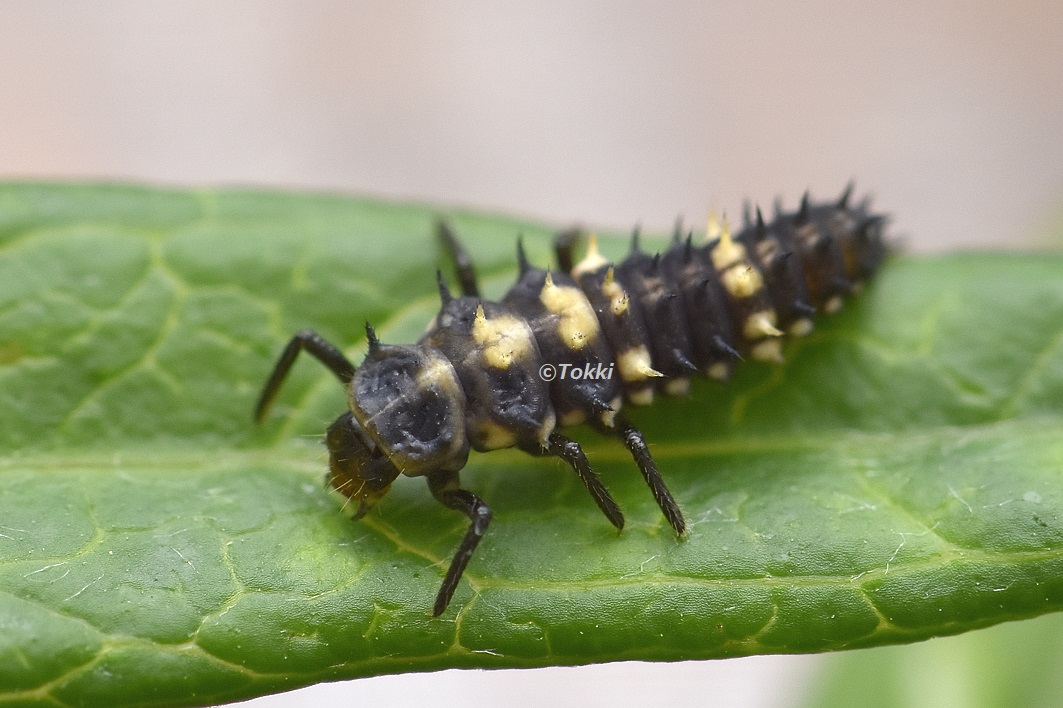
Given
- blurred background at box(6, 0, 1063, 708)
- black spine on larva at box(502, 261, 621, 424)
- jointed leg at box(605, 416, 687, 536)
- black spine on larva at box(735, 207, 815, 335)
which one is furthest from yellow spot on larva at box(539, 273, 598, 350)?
blurred background at box(6, 0, 1063, 708)

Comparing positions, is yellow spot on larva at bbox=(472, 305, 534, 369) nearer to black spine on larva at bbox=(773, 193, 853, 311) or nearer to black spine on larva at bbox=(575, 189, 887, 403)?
black spine on larva at bbox=(575, 189, 887, 403)

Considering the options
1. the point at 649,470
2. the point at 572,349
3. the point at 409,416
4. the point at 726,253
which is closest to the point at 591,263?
the point at 572,349

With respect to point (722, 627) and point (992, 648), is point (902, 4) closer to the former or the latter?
point (992, 648)

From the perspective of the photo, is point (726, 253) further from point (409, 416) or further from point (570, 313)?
point (409, 416)

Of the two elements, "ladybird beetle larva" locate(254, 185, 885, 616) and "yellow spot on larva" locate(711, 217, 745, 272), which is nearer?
"ladybird beetle larva" locate(254, 185, 885, 616)

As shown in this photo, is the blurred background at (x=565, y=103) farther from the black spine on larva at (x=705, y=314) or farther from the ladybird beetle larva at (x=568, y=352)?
the black spine on larva at (x=705, y=314)
